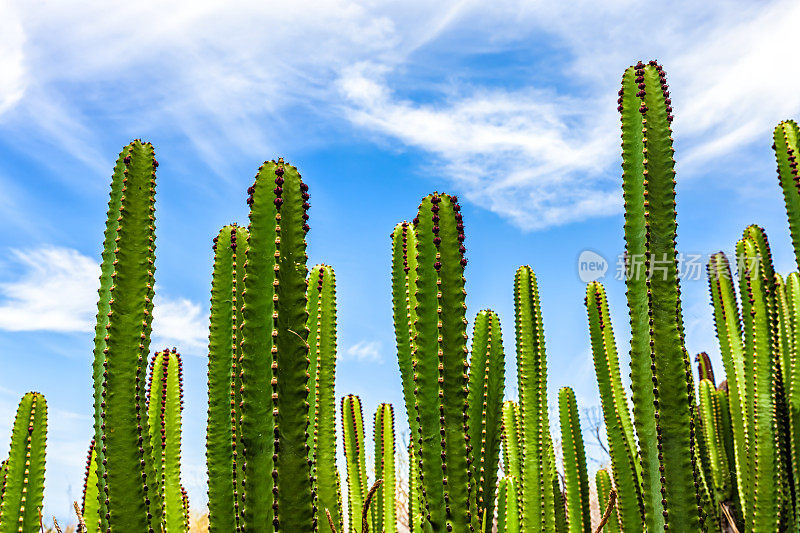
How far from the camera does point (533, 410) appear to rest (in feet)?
12.3

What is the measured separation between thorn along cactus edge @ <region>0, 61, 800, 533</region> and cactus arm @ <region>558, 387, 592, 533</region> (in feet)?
0.19

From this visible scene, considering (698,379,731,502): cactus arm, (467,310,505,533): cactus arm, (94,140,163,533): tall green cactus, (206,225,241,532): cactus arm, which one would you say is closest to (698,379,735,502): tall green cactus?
(698,379,731,502): cactus arm

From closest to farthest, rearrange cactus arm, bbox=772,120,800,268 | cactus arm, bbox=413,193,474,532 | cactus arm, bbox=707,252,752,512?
cactus arm, bbox=413,193,474,532, cactus arm, bbox=772,120,800,268, cactus arm, bbox=707,252,752,512

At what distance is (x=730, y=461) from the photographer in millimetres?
6137

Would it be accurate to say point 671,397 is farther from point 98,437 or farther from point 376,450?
point 376,450

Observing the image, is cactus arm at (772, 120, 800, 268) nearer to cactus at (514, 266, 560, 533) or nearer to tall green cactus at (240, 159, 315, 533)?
cactus at (514, 266, 560, 533)

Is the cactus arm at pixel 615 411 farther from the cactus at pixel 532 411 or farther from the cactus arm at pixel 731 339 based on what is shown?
the cactus arm at pixel 731 339

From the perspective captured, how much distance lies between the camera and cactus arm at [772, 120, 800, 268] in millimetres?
4320

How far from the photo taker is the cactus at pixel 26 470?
3.30 metres

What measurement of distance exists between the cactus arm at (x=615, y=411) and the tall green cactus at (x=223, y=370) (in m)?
2.52

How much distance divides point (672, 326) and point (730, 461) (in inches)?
172

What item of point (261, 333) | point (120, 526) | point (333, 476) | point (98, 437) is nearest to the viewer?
point (261, 333)

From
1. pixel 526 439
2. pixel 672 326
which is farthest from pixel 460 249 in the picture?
pixel 526 439

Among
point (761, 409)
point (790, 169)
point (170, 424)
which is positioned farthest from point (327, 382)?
point (790, 169)
